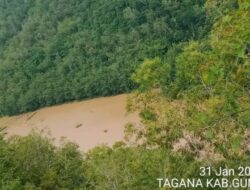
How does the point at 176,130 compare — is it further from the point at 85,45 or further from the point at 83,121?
the point at 85,45

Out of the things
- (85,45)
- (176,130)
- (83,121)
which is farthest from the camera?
(85,45)

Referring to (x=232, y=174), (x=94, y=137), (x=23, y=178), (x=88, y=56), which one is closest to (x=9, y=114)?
(x=88, y=56)

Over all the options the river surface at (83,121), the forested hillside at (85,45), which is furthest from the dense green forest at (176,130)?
the forested hillside at (85,45)

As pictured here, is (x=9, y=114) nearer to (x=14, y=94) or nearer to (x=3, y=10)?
(x=14, y=94)

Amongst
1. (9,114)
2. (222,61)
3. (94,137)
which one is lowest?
(9,114)

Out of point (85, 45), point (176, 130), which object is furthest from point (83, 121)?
point (176, 130)

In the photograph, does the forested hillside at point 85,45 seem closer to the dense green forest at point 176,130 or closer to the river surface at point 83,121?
the river surface at point 83,121

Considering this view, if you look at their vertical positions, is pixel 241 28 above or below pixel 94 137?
above
